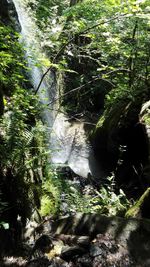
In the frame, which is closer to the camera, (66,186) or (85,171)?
(66,186)

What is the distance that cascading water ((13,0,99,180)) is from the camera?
10.9 m

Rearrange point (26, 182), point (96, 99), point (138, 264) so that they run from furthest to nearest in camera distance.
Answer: point (96, 99)
point (26, 182)
point (138, 264)

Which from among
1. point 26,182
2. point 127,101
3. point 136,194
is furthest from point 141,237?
point 127,101

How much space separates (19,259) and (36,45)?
32.6 ft

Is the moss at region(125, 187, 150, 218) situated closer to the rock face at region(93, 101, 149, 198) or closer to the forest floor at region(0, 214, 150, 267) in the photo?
the forest floor at region(0, 214, 150, 267)

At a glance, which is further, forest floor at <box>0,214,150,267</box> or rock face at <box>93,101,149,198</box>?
rock face at <box>93,101,149,198</box>

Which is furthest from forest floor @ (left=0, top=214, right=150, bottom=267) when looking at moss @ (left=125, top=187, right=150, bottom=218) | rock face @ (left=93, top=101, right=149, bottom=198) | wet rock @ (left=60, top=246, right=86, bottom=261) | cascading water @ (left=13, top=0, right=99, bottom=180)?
cascading water @ (left=13, top=0, right=99, bottom=180)

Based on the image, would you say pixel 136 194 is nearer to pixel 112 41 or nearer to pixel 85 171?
pixel 85 171

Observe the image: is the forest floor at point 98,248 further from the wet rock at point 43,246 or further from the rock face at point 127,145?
the rock face at point 127,145

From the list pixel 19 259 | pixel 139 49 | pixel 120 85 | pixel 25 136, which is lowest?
pixel 19 259

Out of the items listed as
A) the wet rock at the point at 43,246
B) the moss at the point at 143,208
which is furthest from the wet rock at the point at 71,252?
the moss at the point at 143,208

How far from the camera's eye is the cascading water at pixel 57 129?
35.7 ft

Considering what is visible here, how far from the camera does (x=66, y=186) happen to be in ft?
25.9

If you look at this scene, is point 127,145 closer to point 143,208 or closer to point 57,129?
point 143,208
